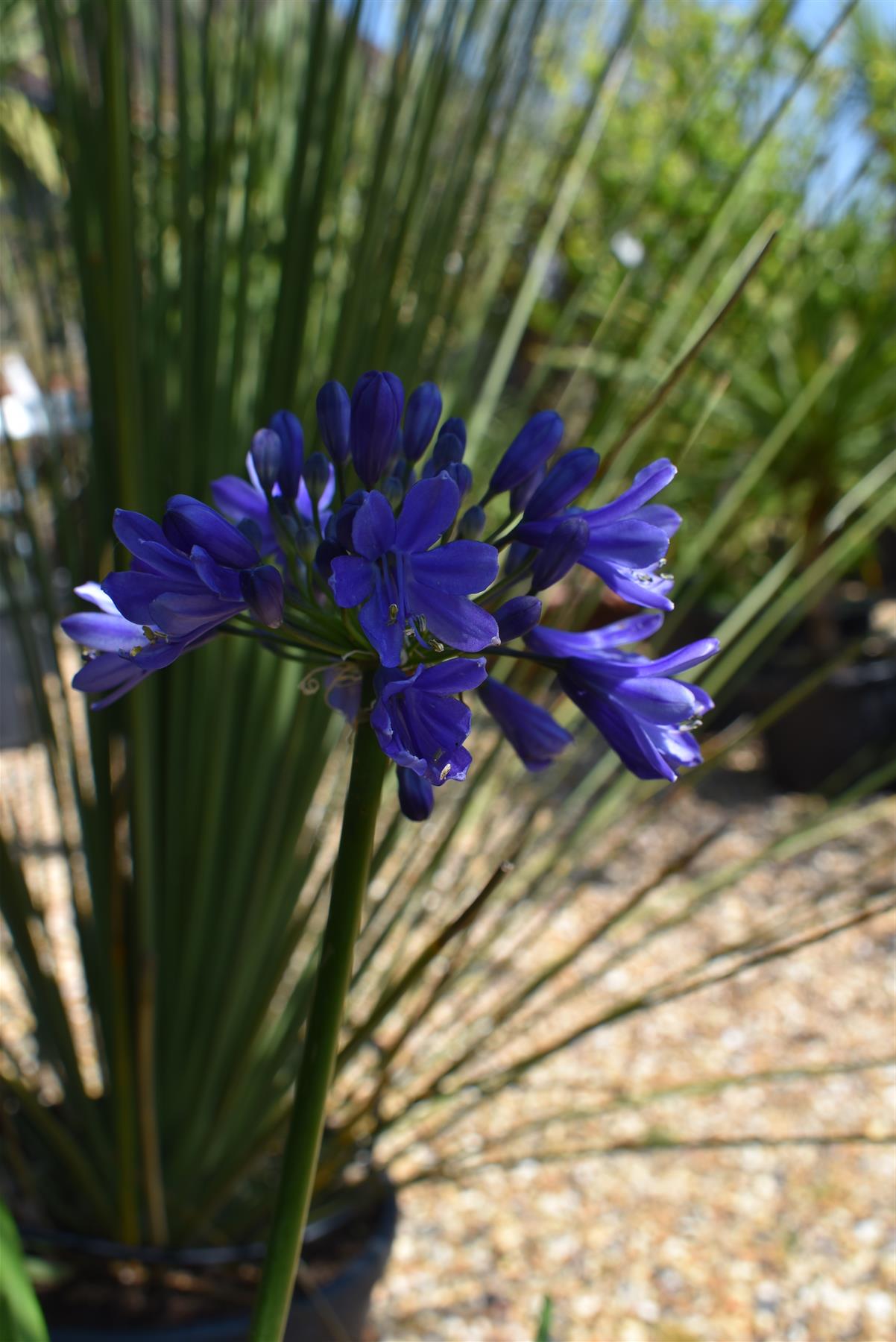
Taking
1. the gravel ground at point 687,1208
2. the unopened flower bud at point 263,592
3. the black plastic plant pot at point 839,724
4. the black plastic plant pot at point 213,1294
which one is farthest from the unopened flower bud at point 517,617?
the black plastic plant pot at point 839,724

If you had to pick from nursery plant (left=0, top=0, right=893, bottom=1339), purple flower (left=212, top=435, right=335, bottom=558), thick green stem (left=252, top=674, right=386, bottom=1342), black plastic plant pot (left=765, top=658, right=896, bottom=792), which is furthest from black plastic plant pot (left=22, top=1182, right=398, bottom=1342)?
black plastic plant pot (left=765, top=658, right=896, bottom=792)

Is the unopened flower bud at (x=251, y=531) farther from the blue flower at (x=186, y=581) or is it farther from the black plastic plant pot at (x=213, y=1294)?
the black plastic plant pot at (x=213, y=1294)

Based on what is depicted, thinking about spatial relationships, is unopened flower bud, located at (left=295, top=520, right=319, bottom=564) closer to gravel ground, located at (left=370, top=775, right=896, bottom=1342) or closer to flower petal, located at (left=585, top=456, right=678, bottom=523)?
flower petal, located at (left=585, top=456, right=678, bottom=523)

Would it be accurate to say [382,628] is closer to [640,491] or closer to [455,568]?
[455,568]

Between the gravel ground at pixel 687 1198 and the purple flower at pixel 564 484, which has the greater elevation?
the purple flower at pixel 564 484

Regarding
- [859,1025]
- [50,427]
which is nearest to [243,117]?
[50,427]

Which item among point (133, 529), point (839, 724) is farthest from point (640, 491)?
point (839, 724)
